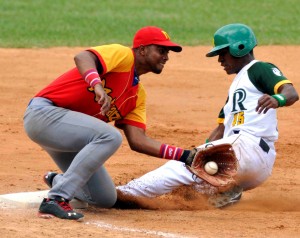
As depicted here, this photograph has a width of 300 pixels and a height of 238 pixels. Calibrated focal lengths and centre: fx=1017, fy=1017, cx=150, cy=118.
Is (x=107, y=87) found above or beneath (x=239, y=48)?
beneath

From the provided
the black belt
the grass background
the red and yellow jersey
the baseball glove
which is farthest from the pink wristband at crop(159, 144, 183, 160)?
the grass background

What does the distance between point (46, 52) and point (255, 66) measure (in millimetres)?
7214

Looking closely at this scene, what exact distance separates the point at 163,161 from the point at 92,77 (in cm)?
299

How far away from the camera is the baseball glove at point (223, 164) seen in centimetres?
780

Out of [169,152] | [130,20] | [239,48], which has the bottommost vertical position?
[169,152]

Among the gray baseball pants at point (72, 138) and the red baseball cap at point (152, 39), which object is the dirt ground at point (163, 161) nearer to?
the gray baseball pants at point (72, 138)

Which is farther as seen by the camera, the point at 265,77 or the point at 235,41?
the point at 235,41

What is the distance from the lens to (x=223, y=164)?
314 inches

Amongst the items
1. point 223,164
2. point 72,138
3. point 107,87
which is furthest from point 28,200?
point 223,164

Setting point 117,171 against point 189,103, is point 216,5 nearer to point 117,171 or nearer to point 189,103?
point 189,103

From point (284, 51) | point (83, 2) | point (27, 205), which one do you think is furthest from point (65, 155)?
point (83, 2)

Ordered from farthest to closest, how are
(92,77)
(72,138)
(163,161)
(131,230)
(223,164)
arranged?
(163,161) < (223,164) < (72,138) < (92,77) < (131,230)

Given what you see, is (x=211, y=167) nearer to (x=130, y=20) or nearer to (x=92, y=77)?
(x=92, y=77)

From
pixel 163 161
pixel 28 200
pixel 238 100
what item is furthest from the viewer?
pixel 163 161
